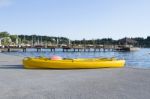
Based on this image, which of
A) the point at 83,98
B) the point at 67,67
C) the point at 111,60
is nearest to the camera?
the point at 83,98

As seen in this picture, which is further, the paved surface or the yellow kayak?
the yellow kayak

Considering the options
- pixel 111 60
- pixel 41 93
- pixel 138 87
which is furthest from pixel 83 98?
pixel 111 60

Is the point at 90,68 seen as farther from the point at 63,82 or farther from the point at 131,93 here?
the point at 131,93

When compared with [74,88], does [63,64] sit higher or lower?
higher

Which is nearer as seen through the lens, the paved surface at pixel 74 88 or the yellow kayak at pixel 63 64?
the paved surface at pixel 74 88

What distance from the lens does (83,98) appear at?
12211mm

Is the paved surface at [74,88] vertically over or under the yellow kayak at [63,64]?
under

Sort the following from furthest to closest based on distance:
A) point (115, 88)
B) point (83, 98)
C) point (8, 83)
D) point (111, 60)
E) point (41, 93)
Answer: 1. point (111, 60)
2. point (8, 83)
3. point (115, 88)
4. point (41, 93)
5. point (83, 98)

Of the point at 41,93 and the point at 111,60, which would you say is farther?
the point at 111,60

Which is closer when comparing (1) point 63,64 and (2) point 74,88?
(2) point 74,88

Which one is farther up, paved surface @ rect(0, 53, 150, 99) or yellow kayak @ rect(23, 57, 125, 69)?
yellow kayak @ rect(23, 57, 125, 69)

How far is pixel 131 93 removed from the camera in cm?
1330

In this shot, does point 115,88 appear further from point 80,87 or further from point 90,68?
point 90,68

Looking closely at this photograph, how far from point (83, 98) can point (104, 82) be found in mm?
4490
